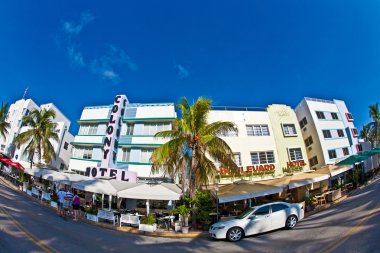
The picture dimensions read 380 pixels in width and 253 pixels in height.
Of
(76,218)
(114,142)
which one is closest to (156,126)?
(114,142)

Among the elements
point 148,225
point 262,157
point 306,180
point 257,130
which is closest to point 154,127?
point 257,130

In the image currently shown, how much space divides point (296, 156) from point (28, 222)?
964 inches

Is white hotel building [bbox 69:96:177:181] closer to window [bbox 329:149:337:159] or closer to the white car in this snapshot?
the white car

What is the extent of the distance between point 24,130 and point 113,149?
24.2 metres

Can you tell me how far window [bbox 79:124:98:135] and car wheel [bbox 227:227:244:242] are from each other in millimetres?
24689

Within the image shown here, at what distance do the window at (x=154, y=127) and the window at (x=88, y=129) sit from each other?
7887 millimetres

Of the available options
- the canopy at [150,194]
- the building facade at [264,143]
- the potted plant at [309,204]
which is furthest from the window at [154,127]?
the potted plant at [309,204]

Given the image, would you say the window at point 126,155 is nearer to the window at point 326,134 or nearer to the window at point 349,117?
the window at point 326,134

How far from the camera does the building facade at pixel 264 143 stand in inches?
884

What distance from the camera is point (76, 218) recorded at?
14641mm

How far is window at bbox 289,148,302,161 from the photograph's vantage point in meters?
24.4

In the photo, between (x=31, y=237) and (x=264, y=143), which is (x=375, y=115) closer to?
(x=264, y=143)

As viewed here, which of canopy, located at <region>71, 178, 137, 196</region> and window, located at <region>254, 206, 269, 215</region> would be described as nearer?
window, located at <region>254, 206, 269, 215</region>

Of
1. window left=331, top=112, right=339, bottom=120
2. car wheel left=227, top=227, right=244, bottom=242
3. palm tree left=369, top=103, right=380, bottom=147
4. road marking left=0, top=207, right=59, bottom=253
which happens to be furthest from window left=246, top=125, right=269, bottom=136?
palm tree left=369, top=103, right=380, bottom=147
